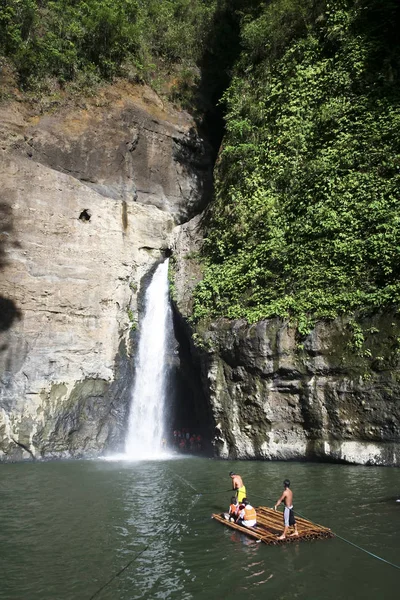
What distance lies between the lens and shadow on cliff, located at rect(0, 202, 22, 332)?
19.9m

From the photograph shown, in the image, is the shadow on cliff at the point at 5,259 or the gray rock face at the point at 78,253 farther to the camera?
the shadow on cliff at the point at 5,259

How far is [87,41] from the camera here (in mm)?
27125

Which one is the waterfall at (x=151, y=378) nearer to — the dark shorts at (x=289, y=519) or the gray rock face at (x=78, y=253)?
the gray rock face at (x=78, y=253)

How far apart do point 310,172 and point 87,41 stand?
16.5 m

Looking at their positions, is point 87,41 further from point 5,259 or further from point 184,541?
point 184,541

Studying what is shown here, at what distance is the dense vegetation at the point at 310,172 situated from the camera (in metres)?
16.3

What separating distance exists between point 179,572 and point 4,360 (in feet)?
47.4

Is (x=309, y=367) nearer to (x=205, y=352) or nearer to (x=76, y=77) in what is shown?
(x=205, y=352)

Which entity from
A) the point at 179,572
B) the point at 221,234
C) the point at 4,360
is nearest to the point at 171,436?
the point at 4,360

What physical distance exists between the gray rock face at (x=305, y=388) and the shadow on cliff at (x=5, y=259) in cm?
745

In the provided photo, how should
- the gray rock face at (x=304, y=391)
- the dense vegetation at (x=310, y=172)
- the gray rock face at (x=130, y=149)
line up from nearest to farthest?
the gray rock face at (x=304, y=391) < the dense vegetation at (x=310, y=172) < the gray rock face at (x=130, y=149)

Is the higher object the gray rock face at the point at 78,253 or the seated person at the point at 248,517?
the gray rock face at the point at 78,253

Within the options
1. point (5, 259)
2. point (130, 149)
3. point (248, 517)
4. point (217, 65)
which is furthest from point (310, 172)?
point (217, 65)

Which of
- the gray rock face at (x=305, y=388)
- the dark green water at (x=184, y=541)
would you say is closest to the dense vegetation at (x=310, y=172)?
the gray rock face at (x=305, y=388)
